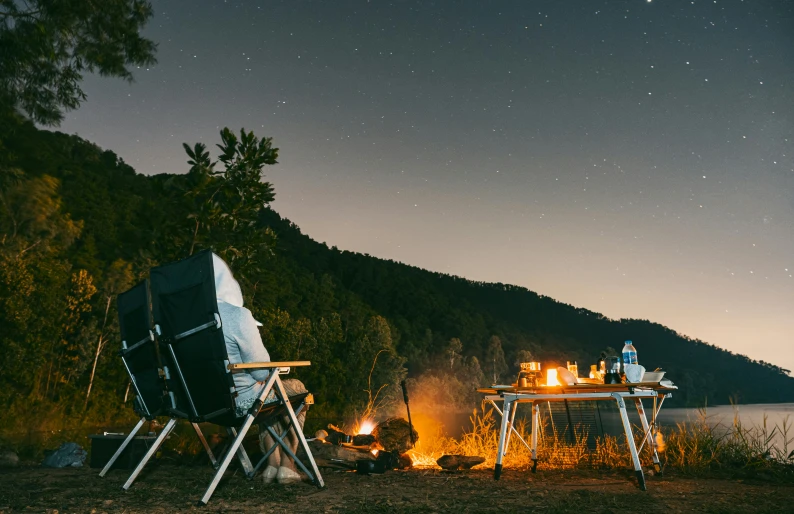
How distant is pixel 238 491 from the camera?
3797 mm

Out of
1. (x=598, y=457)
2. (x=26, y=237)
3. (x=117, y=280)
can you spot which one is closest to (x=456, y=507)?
(x=598, y=457)

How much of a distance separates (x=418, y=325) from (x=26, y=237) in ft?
220

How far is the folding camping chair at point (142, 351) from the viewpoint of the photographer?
3.98 metres

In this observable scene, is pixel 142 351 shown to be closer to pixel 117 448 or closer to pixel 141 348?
pixel 141 348

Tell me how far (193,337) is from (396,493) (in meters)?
1.67

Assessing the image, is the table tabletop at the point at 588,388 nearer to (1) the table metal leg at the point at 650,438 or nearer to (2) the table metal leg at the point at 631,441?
(2) the table metal leg at the point at 631,441

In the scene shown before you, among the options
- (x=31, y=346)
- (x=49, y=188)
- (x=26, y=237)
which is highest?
(x=49, y=188)

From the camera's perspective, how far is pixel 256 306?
30281 mm

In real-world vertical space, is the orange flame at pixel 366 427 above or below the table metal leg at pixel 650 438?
below

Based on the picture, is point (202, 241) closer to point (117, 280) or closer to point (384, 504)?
point (384, 504)

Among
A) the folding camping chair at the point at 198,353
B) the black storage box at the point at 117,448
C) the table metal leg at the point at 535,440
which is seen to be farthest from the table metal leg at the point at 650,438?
the black storage box at the point at 117,448

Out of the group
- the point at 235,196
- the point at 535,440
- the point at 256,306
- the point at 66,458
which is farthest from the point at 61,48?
the point at 256,306

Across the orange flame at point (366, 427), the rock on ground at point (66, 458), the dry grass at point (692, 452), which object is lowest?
the rock on ground at point (66, 458)

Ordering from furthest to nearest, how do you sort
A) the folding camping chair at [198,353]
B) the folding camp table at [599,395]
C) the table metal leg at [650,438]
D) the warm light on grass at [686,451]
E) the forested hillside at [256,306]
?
the forested hillside at [256,306]
the warm light on grass at [686,451]
the table metal leg at [650,438]
the folding camp table at [599,395]
the folding camping chair at [198,353]
